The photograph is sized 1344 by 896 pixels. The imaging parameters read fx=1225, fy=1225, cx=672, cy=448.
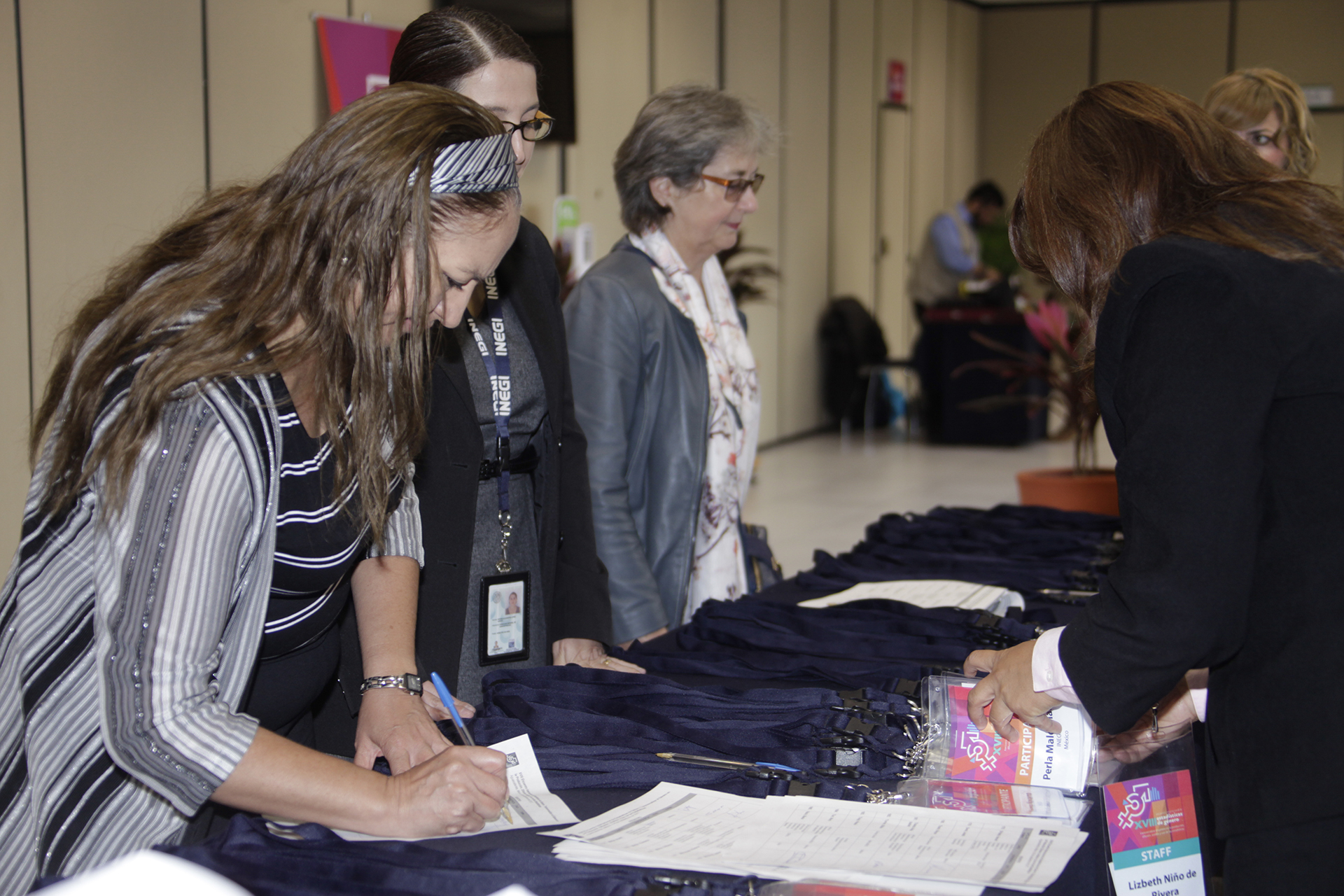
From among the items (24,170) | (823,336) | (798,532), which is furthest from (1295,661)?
(823,336)

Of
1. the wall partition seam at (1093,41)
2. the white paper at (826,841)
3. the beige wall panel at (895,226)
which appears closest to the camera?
the white paper at (826,841)

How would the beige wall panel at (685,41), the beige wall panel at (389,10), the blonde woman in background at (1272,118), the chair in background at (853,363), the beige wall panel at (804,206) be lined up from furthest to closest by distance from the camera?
the chair in background at (853,363)
the beige wall panel at (804,206)
the beige wall panel at (685,41)
the beige wall panel at (389,10)
the blonde woman in background at (1272,118)

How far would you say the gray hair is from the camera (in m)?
2.44

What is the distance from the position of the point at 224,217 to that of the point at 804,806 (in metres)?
0.81

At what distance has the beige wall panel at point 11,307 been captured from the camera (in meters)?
3.81

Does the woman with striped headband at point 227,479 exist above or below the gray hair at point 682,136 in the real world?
below

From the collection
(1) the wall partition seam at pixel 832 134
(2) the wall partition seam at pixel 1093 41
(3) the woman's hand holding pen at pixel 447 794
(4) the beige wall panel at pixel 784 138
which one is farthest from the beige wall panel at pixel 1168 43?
(3) the woman's hand holding pen at pixel 447 794

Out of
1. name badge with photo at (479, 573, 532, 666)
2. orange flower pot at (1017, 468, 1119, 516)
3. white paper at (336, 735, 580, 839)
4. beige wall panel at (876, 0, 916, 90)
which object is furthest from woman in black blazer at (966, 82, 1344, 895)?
beige wall panel at (876, 0, 916, 90)

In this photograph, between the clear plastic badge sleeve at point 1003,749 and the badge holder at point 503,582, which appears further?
the badge holder at point 503,582

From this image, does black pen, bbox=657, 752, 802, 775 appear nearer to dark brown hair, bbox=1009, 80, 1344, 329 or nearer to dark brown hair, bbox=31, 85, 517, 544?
dark brown hair, bbox=31, 85, 517, 544

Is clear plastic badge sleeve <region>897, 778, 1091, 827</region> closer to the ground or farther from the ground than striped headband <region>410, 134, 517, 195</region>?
closer to the ground

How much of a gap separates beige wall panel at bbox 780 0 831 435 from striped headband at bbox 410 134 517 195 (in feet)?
26.5

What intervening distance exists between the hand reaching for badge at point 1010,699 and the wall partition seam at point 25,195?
3.53 m

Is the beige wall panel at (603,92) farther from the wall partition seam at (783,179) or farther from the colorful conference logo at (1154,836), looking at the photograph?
the colorful conference logo at (1154,836)
